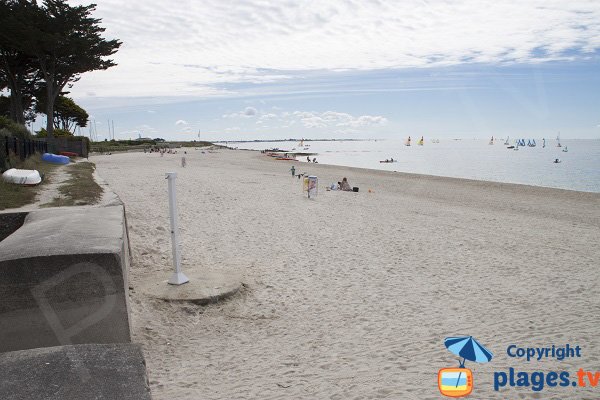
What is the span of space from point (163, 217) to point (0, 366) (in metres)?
7.74

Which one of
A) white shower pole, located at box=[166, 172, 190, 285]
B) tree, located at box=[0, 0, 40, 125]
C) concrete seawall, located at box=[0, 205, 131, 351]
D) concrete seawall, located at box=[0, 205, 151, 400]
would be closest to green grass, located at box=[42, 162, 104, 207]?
white shower pole, located at box=[166, 172, 190, 285]

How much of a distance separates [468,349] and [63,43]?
115 feet

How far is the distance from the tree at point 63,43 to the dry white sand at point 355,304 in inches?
985

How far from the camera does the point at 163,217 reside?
10.9 metres

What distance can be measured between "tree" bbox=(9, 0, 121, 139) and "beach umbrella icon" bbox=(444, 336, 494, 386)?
33876mm

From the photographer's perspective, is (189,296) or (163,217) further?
(163,217)

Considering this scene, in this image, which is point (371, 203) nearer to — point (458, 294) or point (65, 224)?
point (458, 294)

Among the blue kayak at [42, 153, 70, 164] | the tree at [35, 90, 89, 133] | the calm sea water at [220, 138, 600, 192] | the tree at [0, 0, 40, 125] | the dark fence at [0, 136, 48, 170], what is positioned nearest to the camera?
the dark fence at [0, 136, 48, 170]

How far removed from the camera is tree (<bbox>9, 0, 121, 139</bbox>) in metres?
31.0

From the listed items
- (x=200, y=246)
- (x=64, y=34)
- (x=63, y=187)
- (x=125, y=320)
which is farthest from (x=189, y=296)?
(x=64, y=34)

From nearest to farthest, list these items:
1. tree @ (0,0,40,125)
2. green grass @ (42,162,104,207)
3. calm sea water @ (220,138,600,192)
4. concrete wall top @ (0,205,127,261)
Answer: concrete wall top @ (0,205,127,261), green grass @ (42,162,104,207), tree @ (0,0,40,125), calm sea water @ (220,138,600,192)

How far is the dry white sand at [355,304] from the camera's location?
4.02 m

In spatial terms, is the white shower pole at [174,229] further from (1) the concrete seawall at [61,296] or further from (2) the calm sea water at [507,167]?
(2) the calm sea water at [507,167]

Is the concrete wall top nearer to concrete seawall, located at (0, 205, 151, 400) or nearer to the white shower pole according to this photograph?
concrete seawall, located at (0, 205, 151, 400)
